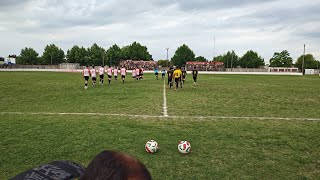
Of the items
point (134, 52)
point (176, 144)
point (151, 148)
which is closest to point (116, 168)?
point (151, 148)

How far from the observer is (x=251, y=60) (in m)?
103

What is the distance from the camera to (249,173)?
167 inches

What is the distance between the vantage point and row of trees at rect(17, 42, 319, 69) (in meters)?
94.7

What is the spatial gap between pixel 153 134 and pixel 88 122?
2.26 metres

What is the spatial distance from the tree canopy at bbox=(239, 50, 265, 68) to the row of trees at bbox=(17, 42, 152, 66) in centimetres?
4251

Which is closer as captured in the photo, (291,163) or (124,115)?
(291,163)

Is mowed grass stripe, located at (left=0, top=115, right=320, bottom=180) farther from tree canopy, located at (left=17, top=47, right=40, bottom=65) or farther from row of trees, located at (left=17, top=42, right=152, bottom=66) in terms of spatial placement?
tree canopy, located at (left=17, top=47, right=40, bottom=65)

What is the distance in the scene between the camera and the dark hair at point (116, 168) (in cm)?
116

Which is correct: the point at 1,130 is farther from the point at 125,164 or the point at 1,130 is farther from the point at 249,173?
the point at 125,164

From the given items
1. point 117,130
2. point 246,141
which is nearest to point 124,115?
point 117,130

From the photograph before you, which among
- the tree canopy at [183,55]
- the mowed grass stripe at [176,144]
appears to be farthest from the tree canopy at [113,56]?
the mowed grass stripe at [176,144]

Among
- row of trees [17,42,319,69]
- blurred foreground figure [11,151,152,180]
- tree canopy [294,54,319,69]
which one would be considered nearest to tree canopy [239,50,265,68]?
row of trees [17,42,319,69]

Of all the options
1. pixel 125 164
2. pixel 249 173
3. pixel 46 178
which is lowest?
pixel 249 173

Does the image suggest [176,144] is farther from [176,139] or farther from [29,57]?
[29,57]
